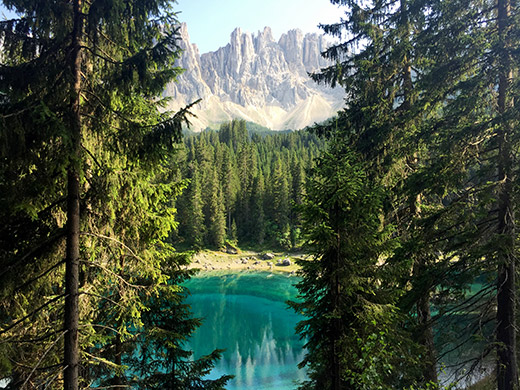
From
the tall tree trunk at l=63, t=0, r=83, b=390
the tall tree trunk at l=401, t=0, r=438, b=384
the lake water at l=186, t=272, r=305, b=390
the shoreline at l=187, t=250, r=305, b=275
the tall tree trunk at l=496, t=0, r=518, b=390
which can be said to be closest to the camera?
the tall tree trunk at l=63, t=0, r=83, b=390

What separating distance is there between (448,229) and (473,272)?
3.06 ft

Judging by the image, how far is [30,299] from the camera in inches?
221

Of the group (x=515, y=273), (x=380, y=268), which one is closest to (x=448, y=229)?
(x=515, y=273)

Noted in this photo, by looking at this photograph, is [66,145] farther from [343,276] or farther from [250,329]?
[250,329]

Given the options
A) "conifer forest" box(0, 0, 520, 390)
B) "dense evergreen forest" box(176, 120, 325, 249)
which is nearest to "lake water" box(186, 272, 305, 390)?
"conifer forest" box(0, 0, 520, 390)

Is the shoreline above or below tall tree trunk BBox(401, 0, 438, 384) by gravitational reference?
below

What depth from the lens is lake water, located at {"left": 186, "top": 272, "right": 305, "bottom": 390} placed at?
19312mm

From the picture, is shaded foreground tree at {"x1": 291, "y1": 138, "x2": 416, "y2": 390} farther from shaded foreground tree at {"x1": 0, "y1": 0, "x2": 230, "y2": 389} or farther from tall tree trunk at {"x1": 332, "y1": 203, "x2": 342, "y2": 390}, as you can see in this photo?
shaded foreground tree at {"x1": 0, "y1": 0, "x2": 230, "y2": 389}

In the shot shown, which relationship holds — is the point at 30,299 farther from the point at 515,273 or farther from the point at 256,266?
the point at 256,266

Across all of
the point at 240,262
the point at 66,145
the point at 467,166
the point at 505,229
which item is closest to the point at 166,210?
the point at 66,145

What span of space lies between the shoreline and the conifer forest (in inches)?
1587

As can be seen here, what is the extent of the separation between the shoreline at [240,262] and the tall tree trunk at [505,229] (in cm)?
4044

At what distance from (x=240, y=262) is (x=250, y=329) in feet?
77.9

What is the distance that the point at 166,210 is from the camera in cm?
688
